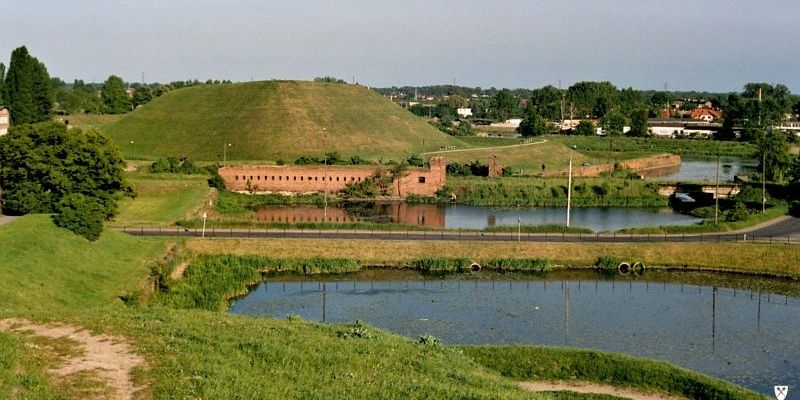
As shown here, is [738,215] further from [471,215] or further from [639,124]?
[639,124]

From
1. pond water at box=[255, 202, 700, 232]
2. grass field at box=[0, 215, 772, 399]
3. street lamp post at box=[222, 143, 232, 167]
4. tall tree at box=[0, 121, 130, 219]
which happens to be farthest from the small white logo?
street lamp post at box=[222, 143, 232, 167]

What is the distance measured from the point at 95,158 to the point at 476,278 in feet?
75.7

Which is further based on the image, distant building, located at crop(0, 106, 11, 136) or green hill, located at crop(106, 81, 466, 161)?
green hill, located at crop(106, 81, 466, 161)

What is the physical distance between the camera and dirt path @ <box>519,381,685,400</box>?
29.2 m

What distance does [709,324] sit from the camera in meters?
39.8

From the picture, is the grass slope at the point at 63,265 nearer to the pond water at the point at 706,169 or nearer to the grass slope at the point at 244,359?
the grass slope at the point at 244,359

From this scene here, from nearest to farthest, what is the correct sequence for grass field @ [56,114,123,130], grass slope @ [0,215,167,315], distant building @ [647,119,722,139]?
grass slope @ [0,215,167,315] < grass field @ [56,114,123,130] < distant building @ [647,119,722,139]

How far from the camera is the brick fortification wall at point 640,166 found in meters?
100

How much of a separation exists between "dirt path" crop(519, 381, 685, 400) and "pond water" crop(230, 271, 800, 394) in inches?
161

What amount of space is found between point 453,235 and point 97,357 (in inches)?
1304

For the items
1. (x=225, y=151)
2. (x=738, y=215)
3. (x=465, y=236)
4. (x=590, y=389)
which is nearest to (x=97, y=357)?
(x=590, y=389)

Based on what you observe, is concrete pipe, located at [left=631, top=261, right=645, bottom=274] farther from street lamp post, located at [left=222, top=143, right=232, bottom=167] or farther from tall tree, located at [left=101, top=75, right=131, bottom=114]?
tall tree, located at [left=101, top=75, right=131, bottom=114]

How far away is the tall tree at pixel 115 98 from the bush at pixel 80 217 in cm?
11752

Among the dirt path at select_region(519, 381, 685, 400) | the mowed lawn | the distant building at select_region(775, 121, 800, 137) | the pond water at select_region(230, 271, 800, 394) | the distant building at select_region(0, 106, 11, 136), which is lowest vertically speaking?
the dirt path at select_region(519, 381, 685, 400)
